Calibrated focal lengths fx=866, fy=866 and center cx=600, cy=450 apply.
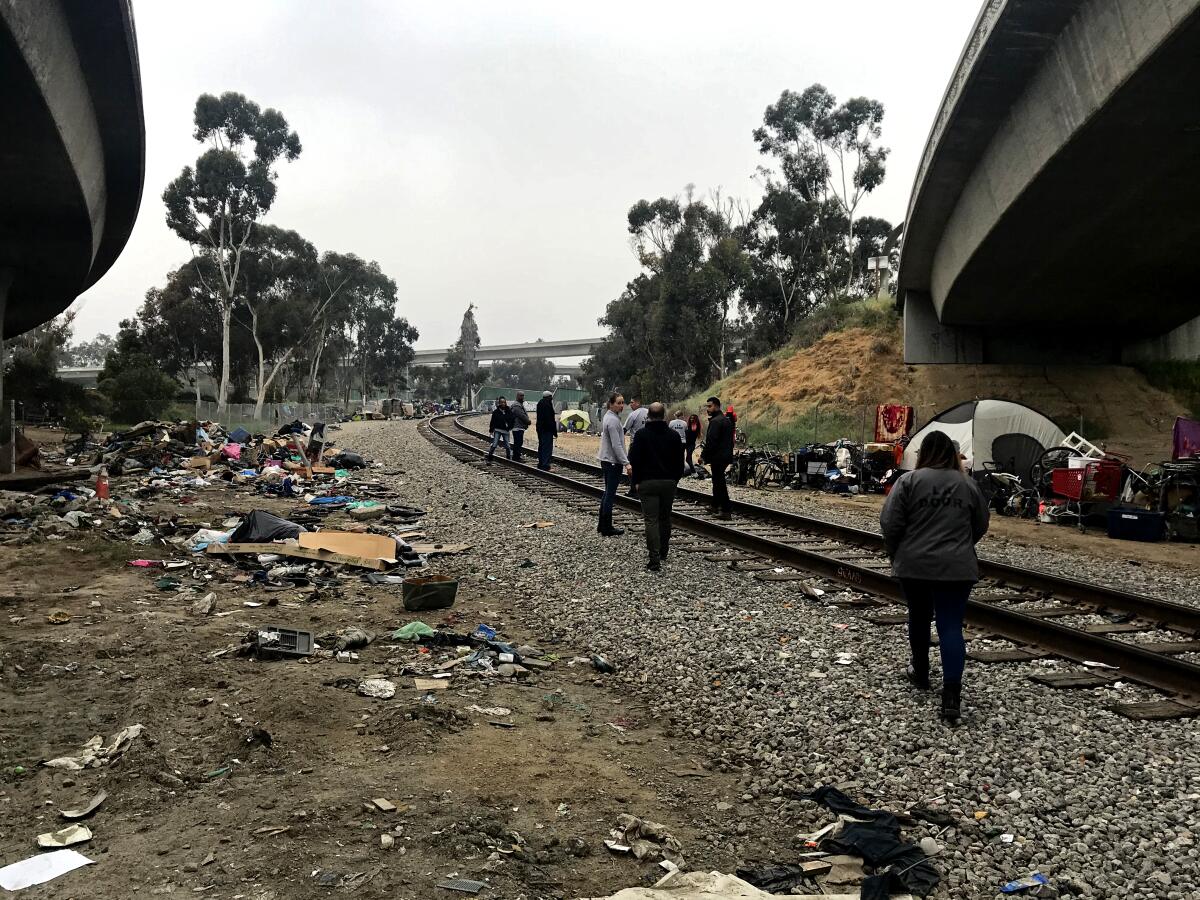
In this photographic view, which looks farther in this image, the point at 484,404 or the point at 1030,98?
the point at 484,404

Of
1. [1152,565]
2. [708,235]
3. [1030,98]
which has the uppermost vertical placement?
[708,235]

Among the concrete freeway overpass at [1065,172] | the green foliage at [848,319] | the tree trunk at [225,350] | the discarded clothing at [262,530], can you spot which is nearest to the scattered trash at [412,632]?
the discarded clothing at [262,530]

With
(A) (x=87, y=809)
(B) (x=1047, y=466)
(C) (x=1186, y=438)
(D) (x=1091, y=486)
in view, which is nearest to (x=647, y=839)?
(A) (x=87, y=809)

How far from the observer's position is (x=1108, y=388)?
28766 millimetres

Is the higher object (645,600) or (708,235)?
(708,235)

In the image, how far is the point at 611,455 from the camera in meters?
11.7

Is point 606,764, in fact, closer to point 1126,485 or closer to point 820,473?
point 1126,485

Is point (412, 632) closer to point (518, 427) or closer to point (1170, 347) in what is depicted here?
point (518, 427)

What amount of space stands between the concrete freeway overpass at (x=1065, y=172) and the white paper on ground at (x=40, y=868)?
10.9 m

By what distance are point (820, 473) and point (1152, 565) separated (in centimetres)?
930

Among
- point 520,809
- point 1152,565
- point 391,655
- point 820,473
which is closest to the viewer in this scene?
point 520,809

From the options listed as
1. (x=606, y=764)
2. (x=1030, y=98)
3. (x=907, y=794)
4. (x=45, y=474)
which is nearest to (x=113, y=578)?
(x=606, y=764)

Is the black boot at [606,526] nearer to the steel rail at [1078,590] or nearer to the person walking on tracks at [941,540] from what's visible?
the steel rail at [1078,590]

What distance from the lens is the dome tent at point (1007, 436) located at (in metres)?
17.8
